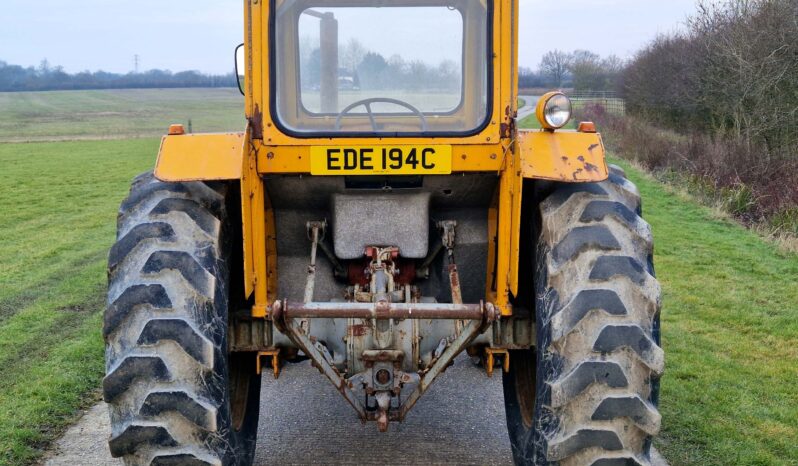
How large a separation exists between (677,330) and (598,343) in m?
4.77

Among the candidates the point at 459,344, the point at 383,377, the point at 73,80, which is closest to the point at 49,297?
the point at 383,377

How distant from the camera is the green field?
5496mm

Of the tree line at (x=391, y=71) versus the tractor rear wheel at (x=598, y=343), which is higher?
the tree line at (x=391, y=71)

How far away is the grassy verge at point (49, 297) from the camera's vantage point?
5820 mm

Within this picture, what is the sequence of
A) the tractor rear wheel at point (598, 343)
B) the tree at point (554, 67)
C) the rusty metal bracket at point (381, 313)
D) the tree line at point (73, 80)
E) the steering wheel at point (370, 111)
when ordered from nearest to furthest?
the tractor rear wheel at point (598, 343)
the rusty metal bracket at point (381, 313)
the steering wheel at point (370, 111)
the tree at point (554, 67)
the tree line at point (73, 80)

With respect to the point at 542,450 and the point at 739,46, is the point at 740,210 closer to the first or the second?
the point at 739,46

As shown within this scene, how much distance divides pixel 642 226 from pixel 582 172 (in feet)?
1.19

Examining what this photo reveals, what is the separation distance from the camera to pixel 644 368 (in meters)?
3.60

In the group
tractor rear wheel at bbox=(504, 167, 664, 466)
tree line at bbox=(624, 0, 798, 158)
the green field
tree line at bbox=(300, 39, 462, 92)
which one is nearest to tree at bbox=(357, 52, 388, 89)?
tree line at bbox=(300, 39, 462, 92)

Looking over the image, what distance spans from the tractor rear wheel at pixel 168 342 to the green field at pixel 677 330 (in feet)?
5.96

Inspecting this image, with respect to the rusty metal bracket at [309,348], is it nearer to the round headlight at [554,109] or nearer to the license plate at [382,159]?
the license plate at [382,159]

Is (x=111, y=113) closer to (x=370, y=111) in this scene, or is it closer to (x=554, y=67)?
(x=554, y=67)

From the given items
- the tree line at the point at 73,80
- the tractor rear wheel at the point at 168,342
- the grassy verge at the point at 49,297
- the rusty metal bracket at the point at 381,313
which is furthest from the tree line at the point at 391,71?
the tree line at the point at 73,80

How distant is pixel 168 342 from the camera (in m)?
3.62
